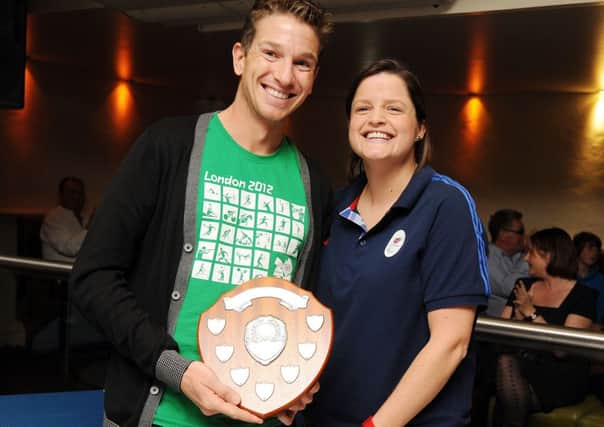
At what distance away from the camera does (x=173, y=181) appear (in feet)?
4.81

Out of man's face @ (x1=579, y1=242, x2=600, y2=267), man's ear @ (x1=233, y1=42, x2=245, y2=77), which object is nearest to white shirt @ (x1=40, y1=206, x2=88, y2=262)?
man's face @ (x1=579, y1=242, x2=600, y2=267)

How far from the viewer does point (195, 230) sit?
4.81ft

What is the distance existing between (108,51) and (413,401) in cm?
664

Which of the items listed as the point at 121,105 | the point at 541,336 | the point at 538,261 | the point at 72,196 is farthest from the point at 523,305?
the point at 121,105

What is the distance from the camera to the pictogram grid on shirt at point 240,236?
1470mm

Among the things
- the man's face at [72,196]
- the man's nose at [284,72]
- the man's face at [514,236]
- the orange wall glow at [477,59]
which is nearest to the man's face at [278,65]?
the man's nose at [284,72]

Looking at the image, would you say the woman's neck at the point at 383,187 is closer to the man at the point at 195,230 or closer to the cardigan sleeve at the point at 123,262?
the man at the point at 195,230

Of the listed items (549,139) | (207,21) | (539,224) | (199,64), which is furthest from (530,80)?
(207,21)

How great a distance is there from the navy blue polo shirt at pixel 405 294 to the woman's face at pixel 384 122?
85mm

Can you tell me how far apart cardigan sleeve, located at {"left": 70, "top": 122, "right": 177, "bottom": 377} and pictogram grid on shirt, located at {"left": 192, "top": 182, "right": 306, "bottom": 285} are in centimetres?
12

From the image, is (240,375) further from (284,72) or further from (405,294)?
(284,72)

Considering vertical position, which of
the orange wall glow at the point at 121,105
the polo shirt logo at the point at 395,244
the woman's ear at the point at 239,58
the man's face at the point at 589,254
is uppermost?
the orange wall glow at the point at 121,105

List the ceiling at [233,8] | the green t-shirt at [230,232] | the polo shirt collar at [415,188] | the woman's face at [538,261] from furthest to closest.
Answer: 1. the ceiling at [233,8]
2. the woman's face at [538,261]
3. the polo shirt collar at [415,188]
4. the green t-shirt at [230,232]

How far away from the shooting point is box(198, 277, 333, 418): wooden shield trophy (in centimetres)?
136
